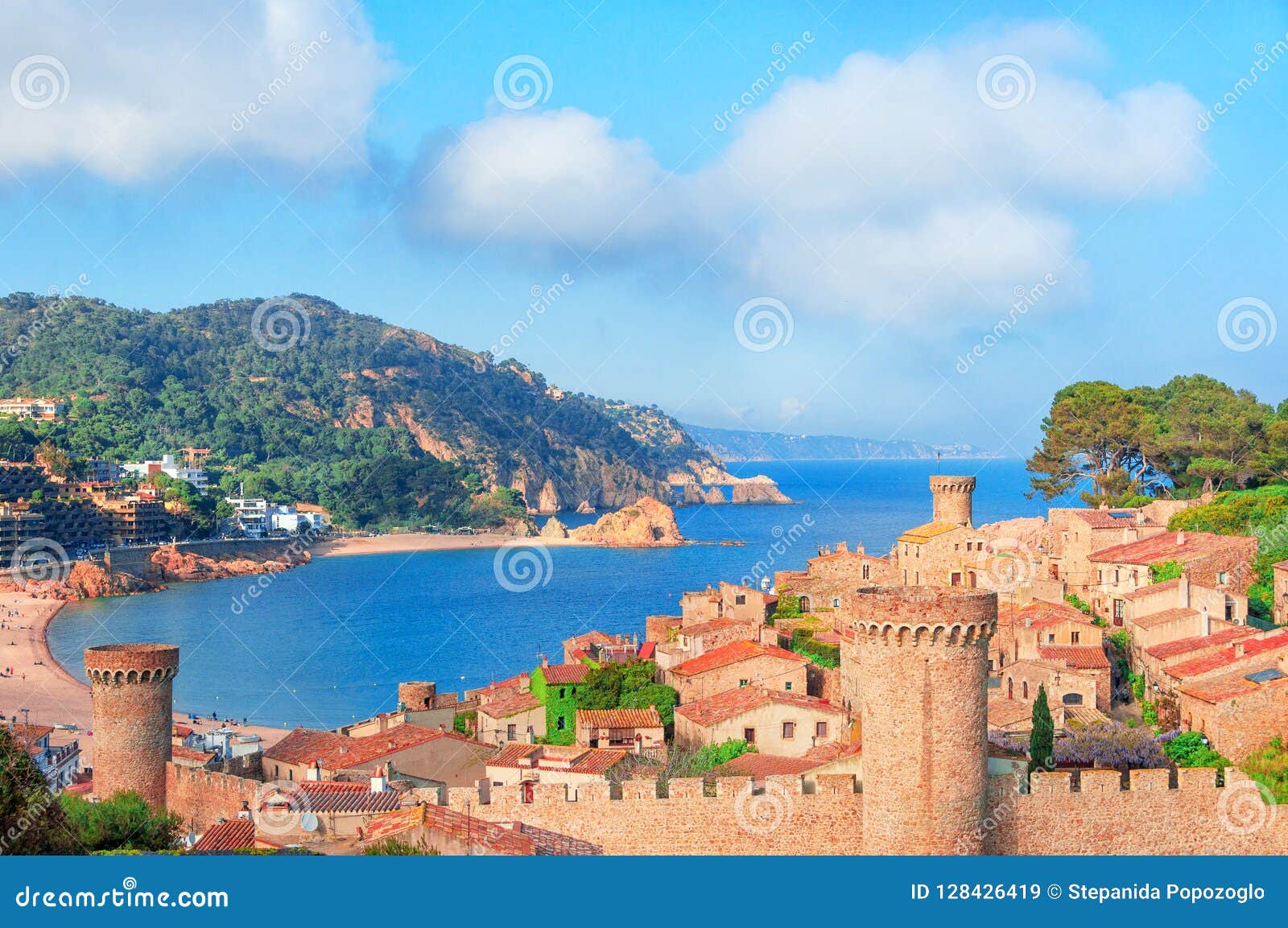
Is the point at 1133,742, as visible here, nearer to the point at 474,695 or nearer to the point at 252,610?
the point at 474,695

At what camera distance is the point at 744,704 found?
70.7 ft

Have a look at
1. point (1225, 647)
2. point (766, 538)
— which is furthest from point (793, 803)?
point (766, 538)

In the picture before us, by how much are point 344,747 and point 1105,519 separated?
19.2m

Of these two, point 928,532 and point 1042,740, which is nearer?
point 1042,740

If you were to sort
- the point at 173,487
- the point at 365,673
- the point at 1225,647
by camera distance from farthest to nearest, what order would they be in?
the point at 173,487, the point at 365,673, the point at 1225,647

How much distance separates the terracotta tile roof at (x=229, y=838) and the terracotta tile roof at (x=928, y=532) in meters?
17.5

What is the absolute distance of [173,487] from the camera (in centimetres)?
10825

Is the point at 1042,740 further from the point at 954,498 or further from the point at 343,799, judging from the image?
the point at 954,498

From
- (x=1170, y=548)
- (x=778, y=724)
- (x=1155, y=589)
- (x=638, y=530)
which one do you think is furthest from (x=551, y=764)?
(x=638, y=530)

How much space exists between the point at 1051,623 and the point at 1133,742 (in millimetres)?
6891

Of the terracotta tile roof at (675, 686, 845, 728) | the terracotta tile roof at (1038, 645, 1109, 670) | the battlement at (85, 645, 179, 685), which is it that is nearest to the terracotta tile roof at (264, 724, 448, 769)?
the battlement at (85, 645, 179, 685)

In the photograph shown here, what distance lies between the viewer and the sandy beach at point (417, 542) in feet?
391

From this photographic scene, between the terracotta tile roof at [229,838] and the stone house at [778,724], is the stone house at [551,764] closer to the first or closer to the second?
the stone house at [778,724]

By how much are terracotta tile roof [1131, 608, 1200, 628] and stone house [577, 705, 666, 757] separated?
928 centimetres
